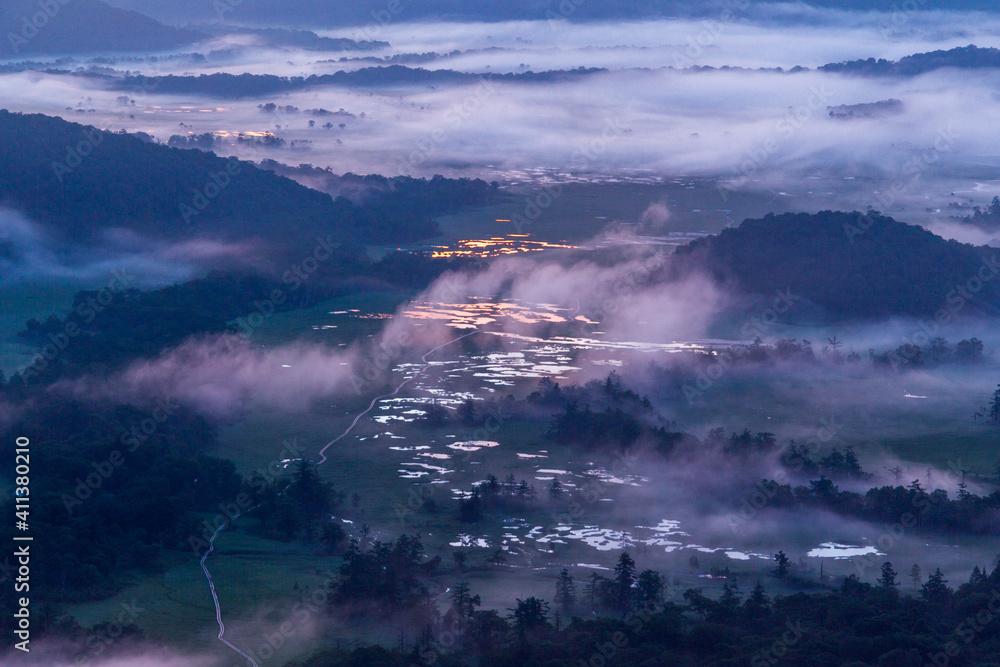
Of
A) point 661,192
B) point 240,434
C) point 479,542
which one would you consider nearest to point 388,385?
point 240,434

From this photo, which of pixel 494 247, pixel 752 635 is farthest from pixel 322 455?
pixel 494 247

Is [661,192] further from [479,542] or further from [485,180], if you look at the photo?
[479,542]

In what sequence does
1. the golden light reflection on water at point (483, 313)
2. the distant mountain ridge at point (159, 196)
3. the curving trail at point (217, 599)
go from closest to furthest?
the curving trail at point (217, 599), the golden light reflection on water at point (483, 313), the distant mountain ridge at point (159, 196)

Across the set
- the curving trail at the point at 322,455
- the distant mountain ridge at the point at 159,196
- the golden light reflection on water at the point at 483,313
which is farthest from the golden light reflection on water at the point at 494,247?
the curving trail at the point at 322,455

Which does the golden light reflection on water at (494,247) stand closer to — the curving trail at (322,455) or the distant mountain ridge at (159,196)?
the distant mountain ridge at (159,196)

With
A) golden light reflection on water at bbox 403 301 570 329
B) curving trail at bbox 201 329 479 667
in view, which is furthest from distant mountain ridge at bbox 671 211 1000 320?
curving trail at bbox 201 329 479 667

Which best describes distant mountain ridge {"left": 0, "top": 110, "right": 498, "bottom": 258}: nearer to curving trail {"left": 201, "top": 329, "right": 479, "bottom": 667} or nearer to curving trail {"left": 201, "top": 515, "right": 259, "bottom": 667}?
curving trail {"left": 201, "top": 329, "right": 479, "bottom": 667}
